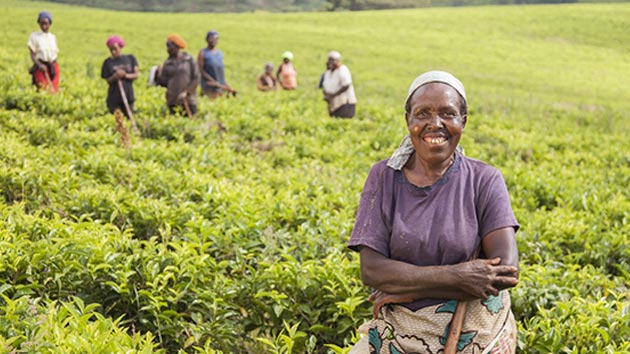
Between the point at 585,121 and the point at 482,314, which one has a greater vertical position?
the point at 482,314

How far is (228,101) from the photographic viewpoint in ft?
43.3

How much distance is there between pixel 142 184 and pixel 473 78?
23639 mm

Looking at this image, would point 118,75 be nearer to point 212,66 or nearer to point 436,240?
point 212,66

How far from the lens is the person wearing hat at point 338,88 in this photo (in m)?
12.8

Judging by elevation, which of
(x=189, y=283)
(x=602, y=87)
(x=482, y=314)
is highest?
(x=482, y=314)

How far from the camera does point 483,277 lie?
267cm

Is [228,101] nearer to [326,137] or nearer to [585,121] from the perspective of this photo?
[326,137]

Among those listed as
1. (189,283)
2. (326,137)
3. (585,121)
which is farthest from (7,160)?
(585,121)

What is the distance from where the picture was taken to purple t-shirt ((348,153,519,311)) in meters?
2.82

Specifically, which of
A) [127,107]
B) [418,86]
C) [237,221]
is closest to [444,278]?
[418,86]

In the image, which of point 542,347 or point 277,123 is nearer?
point 542,347

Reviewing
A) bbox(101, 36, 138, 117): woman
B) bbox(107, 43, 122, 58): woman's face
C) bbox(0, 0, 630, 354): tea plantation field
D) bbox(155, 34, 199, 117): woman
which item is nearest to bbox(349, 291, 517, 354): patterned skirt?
bbox(0, 0, 630, 354): tea plantation field

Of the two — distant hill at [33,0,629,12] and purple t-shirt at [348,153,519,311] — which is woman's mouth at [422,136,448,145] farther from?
distant hill at [33,0,629,12]

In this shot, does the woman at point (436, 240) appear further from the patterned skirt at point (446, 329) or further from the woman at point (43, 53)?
the woman at point (43, 53)
